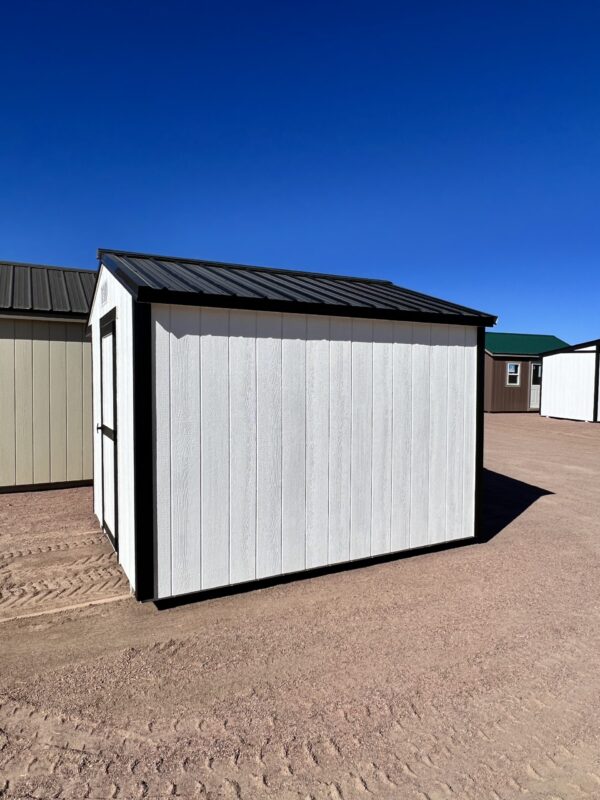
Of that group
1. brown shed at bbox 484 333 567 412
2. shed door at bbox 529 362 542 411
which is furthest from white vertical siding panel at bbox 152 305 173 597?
shed door at bbox 529 362 542 411

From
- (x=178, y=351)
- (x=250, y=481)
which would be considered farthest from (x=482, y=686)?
(x=178, y=351)

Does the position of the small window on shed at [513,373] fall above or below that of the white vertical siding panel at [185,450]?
above

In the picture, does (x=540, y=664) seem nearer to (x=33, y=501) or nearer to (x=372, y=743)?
(x=372, y=743)

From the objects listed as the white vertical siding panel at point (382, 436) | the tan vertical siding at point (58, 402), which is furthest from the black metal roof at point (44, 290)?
the white vertical siding panel at point (382, 436)

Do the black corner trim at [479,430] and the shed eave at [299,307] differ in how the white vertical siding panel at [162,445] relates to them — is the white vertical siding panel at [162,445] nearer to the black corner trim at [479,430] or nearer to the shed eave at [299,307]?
the shed eave at [299,307]

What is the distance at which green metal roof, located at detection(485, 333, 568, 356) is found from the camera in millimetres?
25570

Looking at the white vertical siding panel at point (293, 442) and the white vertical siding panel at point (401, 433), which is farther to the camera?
the white vertical siding panel at point (401, 433)

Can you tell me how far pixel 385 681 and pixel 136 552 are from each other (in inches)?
77.6

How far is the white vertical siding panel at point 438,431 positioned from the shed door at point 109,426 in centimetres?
307

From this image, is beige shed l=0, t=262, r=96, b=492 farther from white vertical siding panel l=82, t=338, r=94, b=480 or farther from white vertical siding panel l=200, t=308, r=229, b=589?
white vertical siding panel l=200, t=308, r=229, b=589

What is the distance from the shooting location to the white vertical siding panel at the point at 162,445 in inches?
148

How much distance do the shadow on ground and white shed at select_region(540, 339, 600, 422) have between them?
12974 millimetres

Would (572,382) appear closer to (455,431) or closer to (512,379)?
(512,379)

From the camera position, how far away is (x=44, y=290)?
26.5 feet
